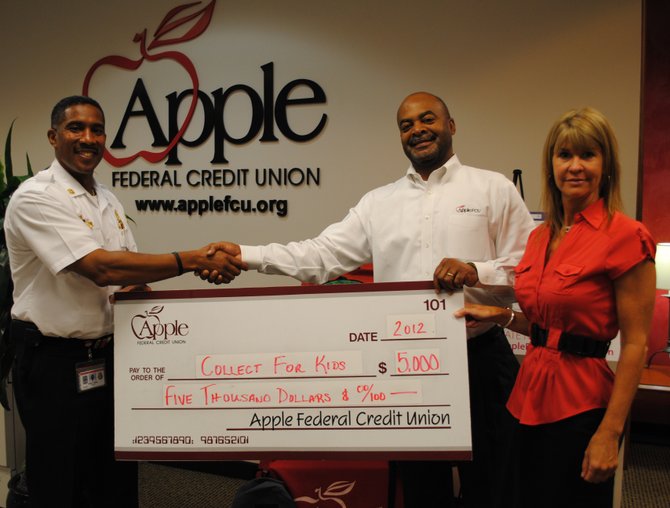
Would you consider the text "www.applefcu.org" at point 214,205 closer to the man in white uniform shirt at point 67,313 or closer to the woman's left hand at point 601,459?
the man in white uniform shirt at point 67,313

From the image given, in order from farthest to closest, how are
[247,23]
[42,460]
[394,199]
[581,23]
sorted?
[247,23], [581,23], [394,199], [42,460]

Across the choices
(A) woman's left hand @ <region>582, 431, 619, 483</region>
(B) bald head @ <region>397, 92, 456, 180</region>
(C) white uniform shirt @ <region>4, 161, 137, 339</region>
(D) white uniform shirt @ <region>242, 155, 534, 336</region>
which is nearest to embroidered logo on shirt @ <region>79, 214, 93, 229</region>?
(C) white uniform shirt @ <region>4, 161, 137, 339</region>

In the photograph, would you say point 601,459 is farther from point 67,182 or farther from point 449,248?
point 67,182

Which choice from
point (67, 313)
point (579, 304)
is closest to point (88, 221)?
point (67, 313)

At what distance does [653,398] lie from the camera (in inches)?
144

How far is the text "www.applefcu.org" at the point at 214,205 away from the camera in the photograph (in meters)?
3.50

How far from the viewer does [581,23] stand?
287 centimetres

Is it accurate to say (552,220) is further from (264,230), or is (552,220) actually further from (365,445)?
(264,230)

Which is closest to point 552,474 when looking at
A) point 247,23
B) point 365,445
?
point 365,445

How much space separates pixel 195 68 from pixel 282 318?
2432mm

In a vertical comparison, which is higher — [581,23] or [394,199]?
[581,23]

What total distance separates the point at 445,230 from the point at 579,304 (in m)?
0.69

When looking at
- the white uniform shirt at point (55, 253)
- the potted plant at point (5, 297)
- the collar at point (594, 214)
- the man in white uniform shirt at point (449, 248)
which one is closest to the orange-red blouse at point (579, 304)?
the collar at point (594, 214)

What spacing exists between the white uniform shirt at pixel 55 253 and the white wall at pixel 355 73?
5.45ft
